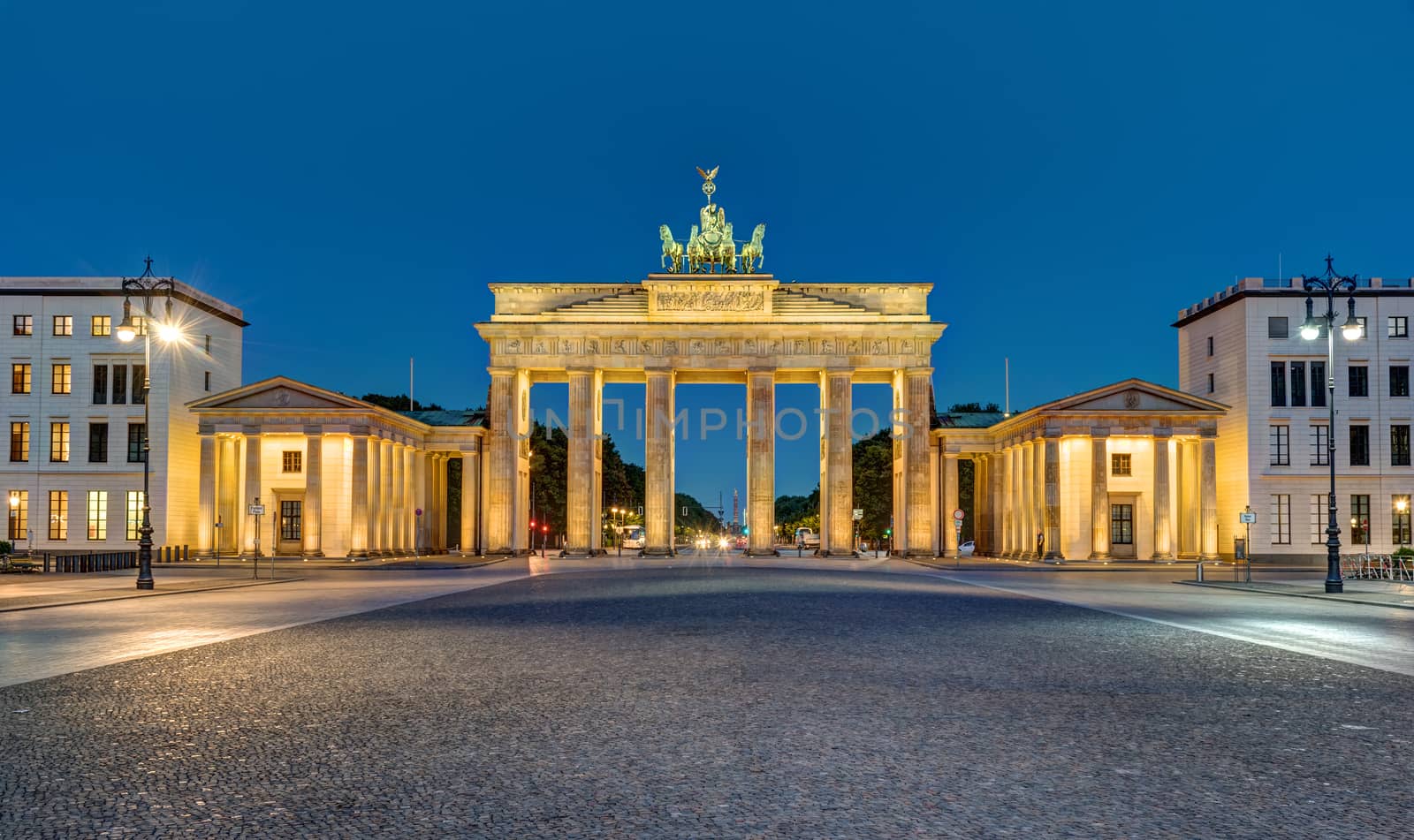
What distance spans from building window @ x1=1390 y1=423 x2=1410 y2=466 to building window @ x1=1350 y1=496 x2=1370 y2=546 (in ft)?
10.3

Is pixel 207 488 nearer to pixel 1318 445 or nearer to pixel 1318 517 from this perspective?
pixel 1318 517

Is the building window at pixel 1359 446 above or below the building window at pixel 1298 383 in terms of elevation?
below

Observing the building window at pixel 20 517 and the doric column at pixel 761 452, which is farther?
the doric column at pixel 761 452

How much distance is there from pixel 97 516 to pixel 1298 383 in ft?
235

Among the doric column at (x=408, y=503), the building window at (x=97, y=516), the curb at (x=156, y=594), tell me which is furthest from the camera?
the doric column at (x=408, y=503)

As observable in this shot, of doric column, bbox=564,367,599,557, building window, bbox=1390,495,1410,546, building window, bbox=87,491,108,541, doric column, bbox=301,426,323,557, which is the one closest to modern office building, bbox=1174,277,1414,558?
building window, bbox=1390,495,1410,546

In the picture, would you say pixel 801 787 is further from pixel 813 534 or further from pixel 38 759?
pixel 813 534

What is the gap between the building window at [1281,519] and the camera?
63.2 m

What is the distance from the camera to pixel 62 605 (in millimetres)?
27984

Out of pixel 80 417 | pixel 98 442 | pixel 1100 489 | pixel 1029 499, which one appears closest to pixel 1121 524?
pixel 1100 489

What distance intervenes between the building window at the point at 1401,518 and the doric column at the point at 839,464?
105 feet

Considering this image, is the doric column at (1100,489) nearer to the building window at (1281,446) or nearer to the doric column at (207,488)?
the building window at (1281,446)

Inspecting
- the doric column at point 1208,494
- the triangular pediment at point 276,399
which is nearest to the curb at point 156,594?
the triangular pediment at point 276,399

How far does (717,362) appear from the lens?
73.7 metres
